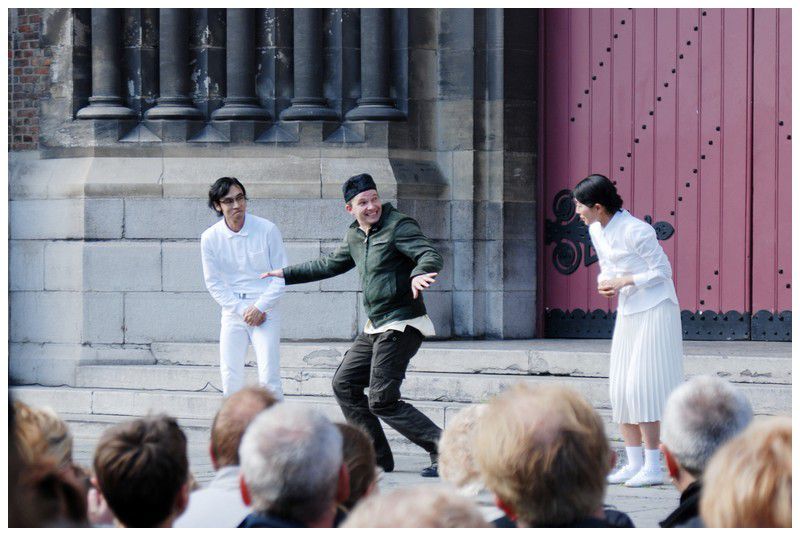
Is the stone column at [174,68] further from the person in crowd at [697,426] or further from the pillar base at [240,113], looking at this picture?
the person in crowd at [697,426]

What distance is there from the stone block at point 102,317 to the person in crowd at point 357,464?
6.25m

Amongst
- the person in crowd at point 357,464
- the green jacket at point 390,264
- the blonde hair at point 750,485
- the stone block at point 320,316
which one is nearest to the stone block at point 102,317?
the stone block at point 320,316

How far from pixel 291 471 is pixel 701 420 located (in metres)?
1.06

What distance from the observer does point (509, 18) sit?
9.41 m

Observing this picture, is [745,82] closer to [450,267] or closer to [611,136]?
[611,136]

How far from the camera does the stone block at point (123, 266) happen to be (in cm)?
912

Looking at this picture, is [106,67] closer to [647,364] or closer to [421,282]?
[421,282]

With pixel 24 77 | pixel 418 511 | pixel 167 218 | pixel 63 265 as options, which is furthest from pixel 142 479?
pixel 24 77

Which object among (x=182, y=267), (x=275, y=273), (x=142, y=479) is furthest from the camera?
(x=182, y=267)

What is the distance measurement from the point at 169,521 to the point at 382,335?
12.0ft

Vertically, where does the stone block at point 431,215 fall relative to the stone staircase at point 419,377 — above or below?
above

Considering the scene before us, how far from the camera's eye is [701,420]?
3066 millimetres

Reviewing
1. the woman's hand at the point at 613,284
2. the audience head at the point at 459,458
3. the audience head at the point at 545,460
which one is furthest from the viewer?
the woman's hand at the point at 613,284

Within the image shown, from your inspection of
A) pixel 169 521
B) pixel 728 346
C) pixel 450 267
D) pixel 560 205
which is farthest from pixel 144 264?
pixel 169 521
